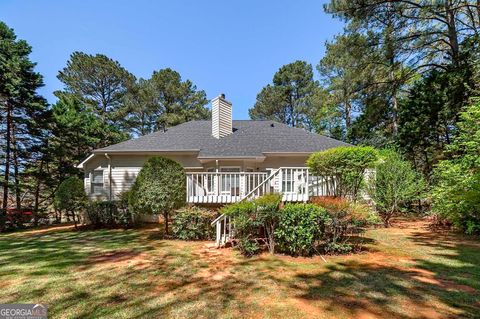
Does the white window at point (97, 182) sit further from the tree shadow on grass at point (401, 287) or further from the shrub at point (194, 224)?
the tree shadow on grass at point (401, 287)

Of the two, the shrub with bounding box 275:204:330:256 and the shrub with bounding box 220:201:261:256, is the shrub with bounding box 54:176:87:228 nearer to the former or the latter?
the shrub with bounding box 220:201:261:256

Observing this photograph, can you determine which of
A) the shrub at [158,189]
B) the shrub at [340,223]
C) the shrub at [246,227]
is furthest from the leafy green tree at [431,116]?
the shrub at [158,189]

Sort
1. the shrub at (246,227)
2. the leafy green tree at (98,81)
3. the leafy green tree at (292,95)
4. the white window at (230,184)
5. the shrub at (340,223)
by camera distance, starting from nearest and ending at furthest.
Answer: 1. the shrub at (340,223)
2. the shrub at (246,227)
3. the white window at (230,184)
4. the leafy green tree at (98,81)
5. the leafy green tree at (292,95)

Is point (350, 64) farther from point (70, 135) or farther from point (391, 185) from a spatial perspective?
point (70, 135)

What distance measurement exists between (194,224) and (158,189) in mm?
1688

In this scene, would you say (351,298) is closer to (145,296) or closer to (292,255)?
(292,255)

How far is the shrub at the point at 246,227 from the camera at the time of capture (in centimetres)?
604

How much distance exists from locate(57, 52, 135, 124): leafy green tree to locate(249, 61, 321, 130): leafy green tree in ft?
53.8

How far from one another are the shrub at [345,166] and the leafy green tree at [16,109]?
55.0 ft

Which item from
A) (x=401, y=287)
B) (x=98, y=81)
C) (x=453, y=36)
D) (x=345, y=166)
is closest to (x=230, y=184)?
(x=345, y=166)

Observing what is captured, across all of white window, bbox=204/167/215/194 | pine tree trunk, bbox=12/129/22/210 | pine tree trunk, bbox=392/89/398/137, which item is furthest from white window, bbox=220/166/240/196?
pine tree trunk, bbox=392/89/398/137

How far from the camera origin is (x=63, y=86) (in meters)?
23.6

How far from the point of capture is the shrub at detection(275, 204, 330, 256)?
18.7 ft

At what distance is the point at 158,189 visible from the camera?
7.74m
